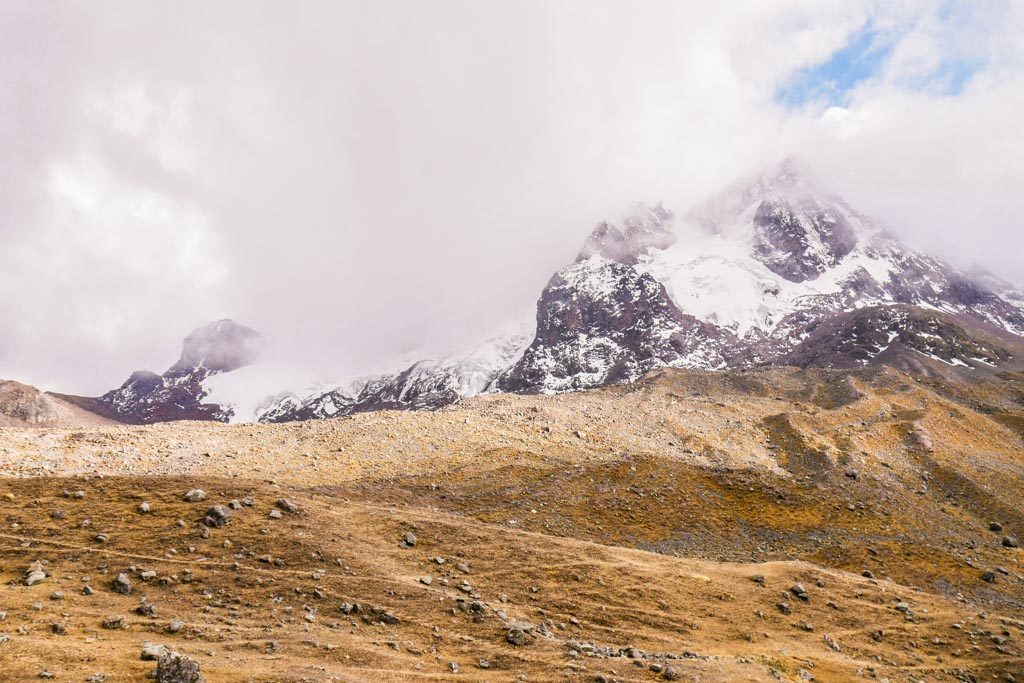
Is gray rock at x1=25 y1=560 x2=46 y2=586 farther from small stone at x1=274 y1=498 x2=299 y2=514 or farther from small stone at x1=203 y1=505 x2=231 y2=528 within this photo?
small stone at x1=274 y1=498 x2=299 y2=514

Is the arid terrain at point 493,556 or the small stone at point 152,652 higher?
the arid terrain at point 493,556

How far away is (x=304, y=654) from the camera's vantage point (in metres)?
18.3

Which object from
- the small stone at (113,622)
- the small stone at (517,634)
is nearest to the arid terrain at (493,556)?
the small stone at (113,622)

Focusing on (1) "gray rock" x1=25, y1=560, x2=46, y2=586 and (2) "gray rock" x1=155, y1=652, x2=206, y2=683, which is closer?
(2) "gray rock" x1=155, y1=652, x2=206, y2=683

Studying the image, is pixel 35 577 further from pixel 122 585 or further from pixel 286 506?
pixel 286 506

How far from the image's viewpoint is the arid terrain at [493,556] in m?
19.6

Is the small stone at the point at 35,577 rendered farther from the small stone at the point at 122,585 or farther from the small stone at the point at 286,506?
the small stone at the point at 286,506

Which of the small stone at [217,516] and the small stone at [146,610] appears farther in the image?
the small stone at [217,516]

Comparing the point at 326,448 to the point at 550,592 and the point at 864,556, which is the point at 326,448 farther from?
the point at 864,556

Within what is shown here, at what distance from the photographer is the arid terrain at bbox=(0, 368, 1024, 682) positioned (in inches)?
770

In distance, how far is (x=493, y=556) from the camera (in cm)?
2853

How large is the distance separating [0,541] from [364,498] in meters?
16.2

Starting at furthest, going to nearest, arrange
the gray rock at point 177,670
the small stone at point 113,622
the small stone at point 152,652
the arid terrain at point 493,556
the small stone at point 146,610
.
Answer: the arid terrain at point 493,556
the small stone at point 146,610
the small stone at point 113,622
the small stone at point 152,652
the gray rock at point 177,670

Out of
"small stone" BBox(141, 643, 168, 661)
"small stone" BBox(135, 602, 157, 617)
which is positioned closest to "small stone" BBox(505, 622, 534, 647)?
"small stone" BBox(141, 643, 168, 661)
